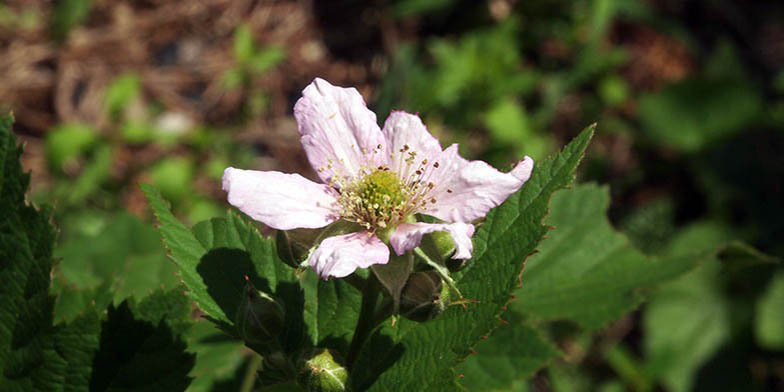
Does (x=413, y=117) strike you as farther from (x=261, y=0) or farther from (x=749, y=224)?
(x=261, y=0)

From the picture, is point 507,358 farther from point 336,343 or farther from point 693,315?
point 693,315

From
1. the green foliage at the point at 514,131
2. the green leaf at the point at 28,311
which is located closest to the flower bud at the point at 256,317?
the green leaf at the point at 28,311

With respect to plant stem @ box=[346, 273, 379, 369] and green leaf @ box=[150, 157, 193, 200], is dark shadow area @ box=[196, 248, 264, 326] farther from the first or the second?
green leaf @ box=[150, 157, 193, 200]

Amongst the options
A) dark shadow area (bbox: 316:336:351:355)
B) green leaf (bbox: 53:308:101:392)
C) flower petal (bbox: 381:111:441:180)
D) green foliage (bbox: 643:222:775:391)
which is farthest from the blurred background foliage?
green leaf (bbox: 53:308:101:392)

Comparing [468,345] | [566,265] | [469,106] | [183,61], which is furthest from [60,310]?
[183,61]

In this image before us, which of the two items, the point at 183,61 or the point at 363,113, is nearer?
the point at 363,113

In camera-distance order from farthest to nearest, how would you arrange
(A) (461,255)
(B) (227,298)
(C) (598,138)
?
(C) (598,138) → (B) (227,298) → (A) (461,255)
